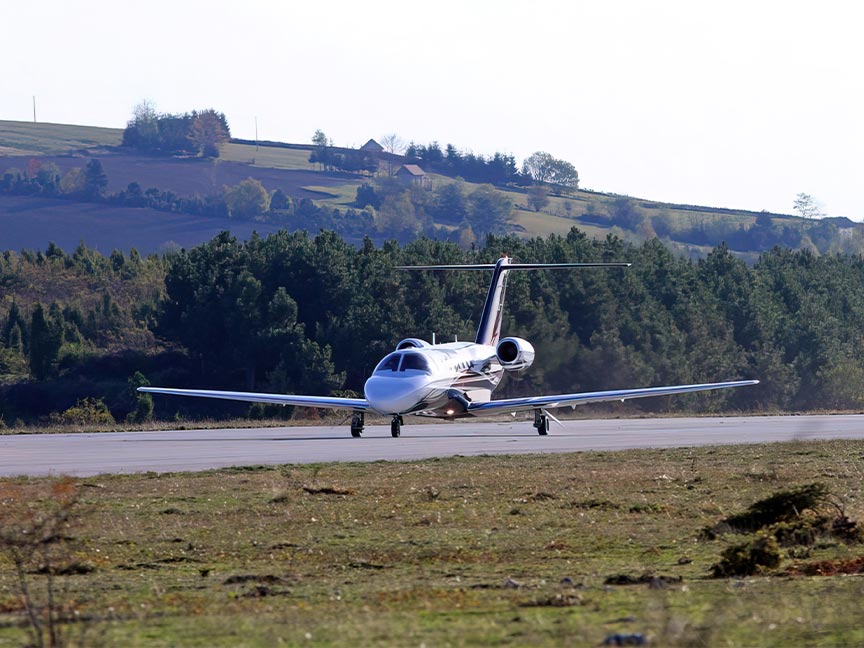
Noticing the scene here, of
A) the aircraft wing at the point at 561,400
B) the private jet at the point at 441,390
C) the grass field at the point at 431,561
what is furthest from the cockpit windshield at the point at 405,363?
the grass field at the point at 431,561

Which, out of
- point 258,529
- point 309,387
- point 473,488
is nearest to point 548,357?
point 309,387

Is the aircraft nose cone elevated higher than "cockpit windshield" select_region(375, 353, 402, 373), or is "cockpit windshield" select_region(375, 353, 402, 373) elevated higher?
"cockpit windshield" select_region(375, 353, 402, 373)

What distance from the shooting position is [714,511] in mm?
18594

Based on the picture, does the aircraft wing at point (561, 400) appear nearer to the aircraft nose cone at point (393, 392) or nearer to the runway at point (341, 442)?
the runway at point (341, 442)

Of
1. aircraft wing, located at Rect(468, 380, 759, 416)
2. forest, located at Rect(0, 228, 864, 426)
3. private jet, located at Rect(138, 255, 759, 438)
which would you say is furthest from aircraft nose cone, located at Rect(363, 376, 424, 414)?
forest, located at Rect(0, 228, 864, 426)

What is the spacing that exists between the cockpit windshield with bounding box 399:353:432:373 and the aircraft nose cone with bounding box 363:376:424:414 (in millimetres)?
462

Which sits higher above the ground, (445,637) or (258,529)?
(445,637)

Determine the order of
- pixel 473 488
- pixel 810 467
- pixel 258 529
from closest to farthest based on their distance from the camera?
pixel 258 529
pixel 473 488
pixel 810 467

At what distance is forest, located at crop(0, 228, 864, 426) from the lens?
279 feet

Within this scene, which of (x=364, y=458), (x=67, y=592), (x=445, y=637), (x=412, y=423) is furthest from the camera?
(x=412, y=423)

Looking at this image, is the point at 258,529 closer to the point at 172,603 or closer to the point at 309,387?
the point at 172,603

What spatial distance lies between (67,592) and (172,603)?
1343 millimetres

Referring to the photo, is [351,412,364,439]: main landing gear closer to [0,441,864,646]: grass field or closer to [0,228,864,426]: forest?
[0,441,864,646]: grass field

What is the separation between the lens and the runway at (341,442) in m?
30.3
